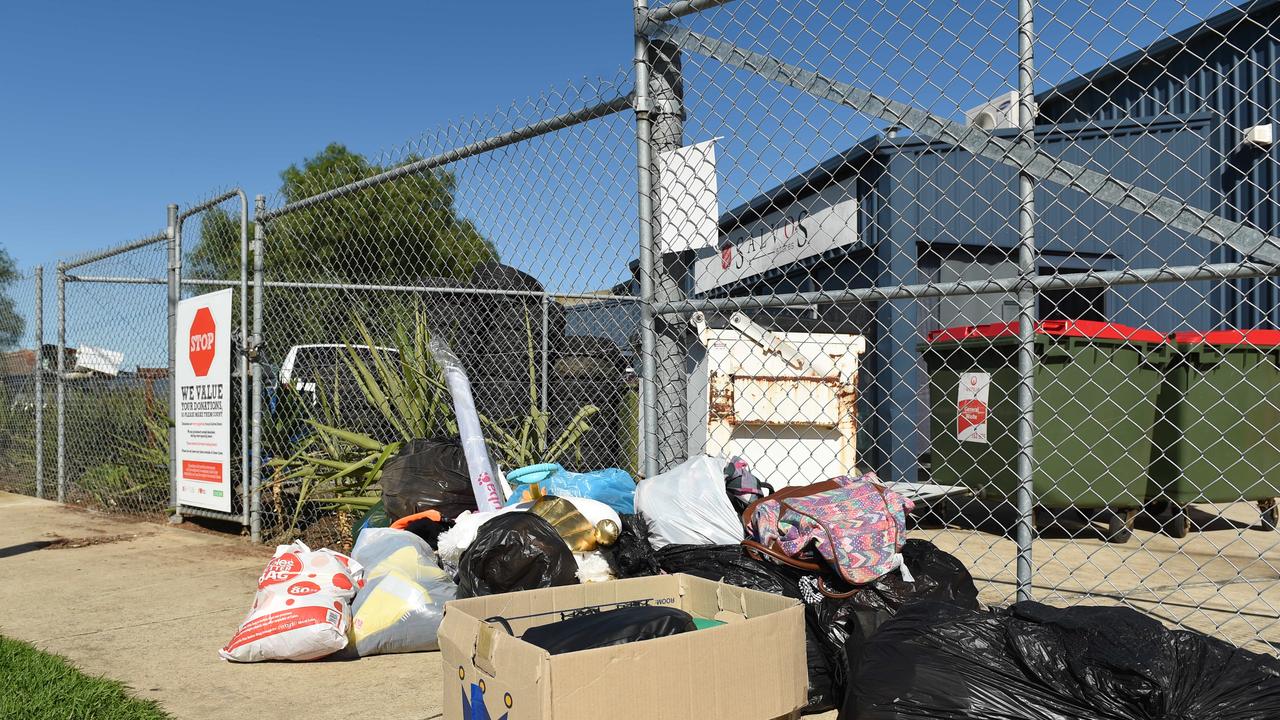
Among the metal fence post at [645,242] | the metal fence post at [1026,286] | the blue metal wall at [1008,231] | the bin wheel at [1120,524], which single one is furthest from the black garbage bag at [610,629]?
the blue metal wall at [1008,231]

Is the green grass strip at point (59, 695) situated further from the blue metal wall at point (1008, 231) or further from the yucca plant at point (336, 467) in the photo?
the blue metal wall at point (1008, 231)

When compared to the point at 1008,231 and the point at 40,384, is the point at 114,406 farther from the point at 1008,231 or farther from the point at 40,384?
the point at 1008,231

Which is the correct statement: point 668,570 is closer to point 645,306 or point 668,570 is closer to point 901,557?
point 901,557

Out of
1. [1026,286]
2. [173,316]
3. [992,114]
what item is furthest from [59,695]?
[173,316]

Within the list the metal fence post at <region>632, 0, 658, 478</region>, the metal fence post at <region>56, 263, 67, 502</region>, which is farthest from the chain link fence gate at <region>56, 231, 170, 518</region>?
the metal fence post at <region>632, 0, 658, 478</region>

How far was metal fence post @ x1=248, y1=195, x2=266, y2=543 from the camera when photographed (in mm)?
6258

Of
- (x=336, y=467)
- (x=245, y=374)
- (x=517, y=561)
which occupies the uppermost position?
(x=245, y=374)

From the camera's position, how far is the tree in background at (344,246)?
5633 mm

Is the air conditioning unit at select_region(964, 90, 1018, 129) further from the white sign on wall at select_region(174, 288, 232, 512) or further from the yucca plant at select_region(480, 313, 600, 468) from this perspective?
the white sign on wall at select_region(174, 288, 232, 512)

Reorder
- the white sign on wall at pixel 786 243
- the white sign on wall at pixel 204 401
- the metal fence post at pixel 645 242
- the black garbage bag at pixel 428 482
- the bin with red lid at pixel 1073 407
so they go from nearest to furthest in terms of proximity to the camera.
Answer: the white sign on wall at pixel 786 243
the metal fence post at pixel 645 242
the black garbage bag at pixel 428 482
the bin with red lid at pixel 1073 407
the white sign on wall at pixel 204 401

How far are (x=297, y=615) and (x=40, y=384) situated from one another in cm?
771

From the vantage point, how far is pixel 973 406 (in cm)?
437

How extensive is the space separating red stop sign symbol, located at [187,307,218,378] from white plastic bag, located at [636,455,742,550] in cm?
427

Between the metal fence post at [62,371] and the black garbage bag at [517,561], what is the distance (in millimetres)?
7567
